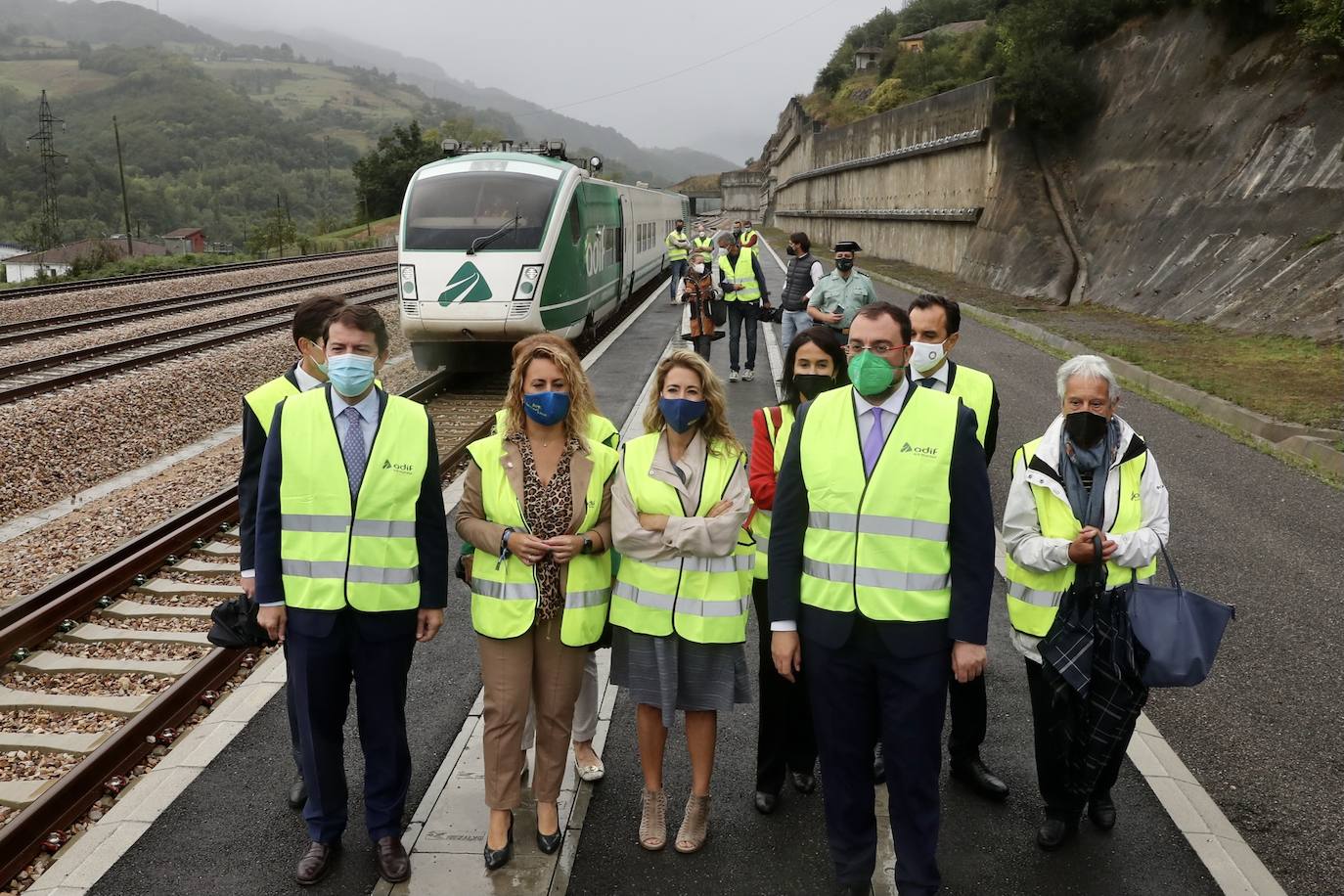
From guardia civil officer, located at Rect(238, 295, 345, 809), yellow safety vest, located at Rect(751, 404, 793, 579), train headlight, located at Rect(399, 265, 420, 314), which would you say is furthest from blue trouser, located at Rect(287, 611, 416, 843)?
train headlight, located at Rect(399, 265, 420, 314)

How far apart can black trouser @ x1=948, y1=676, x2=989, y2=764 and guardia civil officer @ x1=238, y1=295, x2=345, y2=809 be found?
2.89 m

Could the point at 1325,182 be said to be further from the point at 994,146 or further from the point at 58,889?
the point at 58,889

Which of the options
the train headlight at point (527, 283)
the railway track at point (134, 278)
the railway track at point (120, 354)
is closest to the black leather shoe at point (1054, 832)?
the railway track at point (120, 354)

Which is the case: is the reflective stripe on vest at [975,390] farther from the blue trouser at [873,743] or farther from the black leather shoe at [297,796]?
the black leather shoe at [297,796]

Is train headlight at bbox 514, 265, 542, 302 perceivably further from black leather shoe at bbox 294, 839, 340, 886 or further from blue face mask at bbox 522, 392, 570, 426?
black leather shoe at bbox 294, 839, 340, 886

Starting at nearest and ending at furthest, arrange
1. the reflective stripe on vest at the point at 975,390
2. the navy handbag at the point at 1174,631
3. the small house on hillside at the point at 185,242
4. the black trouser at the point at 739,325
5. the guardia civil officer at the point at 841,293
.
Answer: the navy handbag at the point at 1174,631 → the reflective stripe on vest at the point at 975,390 → the guardia civil officer at the point at 841,293 → the black trouser at the point at 739,325 → the small house on hillside at the point at 185,242

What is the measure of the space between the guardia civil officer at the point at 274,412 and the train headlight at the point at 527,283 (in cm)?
951

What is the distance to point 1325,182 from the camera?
17.4 meters

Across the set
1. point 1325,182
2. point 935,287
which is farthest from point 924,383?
point 935,287

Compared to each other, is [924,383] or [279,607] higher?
[924,383]

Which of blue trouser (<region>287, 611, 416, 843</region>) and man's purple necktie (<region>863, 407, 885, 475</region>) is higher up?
man's purple necktie (<region>863, 407, 885, 475</region>)

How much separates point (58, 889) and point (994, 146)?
29.8m

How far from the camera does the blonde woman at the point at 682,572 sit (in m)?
4.14

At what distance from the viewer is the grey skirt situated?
4223 millimetres
